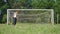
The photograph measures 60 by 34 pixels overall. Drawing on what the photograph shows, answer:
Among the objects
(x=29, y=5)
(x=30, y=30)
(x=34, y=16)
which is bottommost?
(x=30, y=30)

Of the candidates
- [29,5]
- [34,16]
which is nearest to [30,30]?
[34,16]

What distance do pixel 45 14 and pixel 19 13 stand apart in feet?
9.16

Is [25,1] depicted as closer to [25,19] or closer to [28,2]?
[28,2]

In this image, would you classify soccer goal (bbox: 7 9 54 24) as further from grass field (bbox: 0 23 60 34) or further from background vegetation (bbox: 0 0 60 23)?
grass field (bbox: 0 23 60 34)

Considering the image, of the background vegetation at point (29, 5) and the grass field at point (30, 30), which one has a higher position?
the background vegetation at point (29, 5)

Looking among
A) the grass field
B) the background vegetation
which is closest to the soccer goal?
the background vegetation

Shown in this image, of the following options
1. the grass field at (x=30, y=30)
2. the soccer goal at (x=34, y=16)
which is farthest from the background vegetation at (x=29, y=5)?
the grass field at (x=30, y=30)

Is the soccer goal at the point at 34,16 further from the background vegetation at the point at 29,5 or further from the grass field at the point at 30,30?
the grass field at the point at 30,30

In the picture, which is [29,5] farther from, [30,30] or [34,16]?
[30,30]

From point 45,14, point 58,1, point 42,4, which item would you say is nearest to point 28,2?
point 42,4

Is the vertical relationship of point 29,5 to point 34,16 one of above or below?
above

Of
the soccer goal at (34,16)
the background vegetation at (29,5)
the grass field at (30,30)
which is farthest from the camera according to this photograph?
the background vegetation at (29,5)

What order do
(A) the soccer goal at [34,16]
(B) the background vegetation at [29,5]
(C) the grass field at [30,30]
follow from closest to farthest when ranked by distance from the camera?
(C) the grass field at [30,30] < (A) the soccer goal at [34,16] < (B) the background vegetation at [29,5]

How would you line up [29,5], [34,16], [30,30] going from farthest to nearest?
1. [29,5]
2. [34,16]
3. [30,30]
